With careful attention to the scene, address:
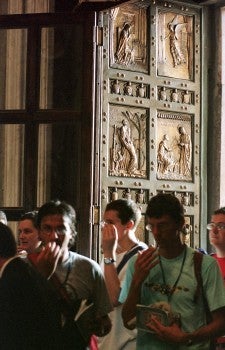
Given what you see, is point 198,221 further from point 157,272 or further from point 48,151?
point 157,272

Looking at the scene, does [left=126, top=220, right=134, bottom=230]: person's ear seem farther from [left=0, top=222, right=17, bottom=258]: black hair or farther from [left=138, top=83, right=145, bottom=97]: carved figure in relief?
[left=138, top=83, right=145, bottom=97]: carved figure in relief

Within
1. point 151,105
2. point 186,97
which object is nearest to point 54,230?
point 151,105

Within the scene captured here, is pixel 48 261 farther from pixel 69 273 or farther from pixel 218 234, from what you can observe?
pixel 218 234

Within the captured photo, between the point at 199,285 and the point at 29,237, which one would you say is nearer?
the point at 199,285

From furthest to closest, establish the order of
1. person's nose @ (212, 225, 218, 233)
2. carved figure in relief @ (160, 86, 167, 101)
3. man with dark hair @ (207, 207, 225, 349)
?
carved figure in relief @ (160, 86, 167, 101), person's nose @ (212, 225, 218, 233), man with dark hair @ (207, 207, 225, 349)

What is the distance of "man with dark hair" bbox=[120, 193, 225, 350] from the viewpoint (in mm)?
3963

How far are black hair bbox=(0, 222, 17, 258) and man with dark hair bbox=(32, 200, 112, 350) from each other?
534 millimetres

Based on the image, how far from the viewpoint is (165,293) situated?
13.2 feet

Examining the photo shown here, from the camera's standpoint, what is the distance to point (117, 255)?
5.10 metres

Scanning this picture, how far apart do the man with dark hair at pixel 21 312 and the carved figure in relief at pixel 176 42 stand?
5.06 metres

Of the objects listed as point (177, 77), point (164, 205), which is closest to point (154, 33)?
point (177, 77)

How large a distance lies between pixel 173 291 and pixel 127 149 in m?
3.87

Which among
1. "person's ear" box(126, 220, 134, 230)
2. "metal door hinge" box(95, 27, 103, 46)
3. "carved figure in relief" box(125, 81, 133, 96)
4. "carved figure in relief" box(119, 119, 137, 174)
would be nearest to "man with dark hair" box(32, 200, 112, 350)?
"person's ear" box(126, 220, 134, 230)

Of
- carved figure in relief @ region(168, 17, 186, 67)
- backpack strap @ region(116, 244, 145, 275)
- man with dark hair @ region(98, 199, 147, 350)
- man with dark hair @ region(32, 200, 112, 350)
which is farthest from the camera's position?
carved figure in relief @ region(168, 17, 186, 67)
